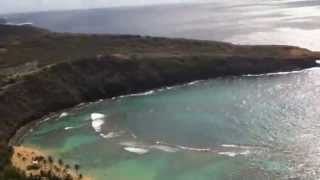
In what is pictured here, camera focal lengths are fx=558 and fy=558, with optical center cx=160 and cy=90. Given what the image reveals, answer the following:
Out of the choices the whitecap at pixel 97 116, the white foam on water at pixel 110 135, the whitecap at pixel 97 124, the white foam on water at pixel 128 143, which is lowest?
the whitecap at pixel 97 116

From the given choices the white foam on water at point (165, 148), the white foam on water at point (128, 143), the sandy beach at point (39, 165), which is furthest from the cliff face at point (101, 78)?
the white foam on water at point (165, 148)

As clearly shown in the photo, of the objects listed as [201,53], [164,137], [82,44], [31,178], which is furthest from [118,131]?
[82,44]

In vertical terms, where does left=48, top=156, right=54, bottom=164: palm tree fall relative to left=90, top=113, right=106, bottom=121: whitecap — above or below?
above

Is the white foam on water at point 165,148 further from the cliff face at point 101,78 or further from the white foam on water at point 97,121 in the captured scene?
the cliff face at point 101,78

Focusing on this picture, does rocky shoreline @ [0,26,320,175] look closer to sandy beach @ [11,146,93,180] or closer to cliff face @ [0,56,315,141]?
cliff face @ [0,56,315,141]

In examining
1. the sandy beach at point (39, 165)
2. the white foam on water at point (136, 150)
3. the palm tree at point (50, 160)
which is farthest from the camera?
the white foam on water at point (136, 150)

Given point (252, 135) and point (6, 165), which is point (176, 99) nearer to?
point (252, 135)

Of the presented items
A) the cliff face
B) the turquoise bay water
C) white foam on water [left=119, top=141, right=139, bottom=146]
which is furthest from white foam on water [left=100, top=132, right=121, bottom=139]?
the cliff face
